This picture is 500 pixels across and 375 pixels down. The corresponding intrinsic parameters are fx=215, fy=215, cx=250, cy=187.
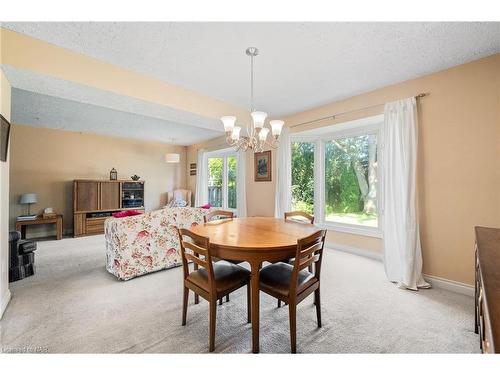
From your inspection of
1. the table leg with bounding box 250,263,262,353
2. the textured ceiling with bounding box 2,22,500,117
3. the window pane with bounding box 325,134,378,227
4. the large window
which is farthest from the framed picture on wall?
the table leg with bounding box 250,263,262,353

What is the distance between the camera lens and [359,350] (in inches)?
59.4

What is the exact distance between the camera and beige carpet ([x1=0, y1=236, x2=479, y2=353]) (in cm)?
156

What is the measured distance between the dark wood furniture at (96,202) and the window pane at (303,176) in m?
4.32

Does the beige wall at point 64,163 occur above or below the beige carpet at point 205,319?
above

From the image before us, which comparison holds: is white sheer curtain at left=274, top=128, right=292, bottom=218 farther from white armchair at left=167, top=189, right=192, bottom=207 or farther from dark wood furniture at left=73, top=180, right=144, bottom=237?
dark wood furniture at left=73, top=180, right=144, bottom=237

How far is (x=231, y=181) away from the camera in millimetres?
5871

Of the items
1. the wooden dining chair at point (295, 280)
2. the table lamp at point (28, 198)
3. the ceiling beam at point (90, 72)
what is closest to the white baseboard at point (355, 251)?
the wooden dining chair at point (295, 280)

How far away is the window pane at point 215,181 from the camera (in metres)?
6.16

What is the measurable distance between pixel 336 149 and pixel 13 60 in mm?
4193

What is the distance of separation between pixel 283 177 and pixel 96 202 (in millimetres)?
4466

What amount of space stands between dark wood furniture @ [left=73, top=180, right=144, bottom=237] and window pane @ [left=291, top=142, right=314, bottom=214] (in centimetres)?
432

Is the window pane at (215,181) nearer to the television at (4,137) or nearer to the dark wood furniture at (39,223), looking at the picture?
the dark wood furniture at (39,223)
